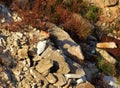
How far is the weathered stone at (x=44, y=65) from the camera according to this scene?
9.19 metres

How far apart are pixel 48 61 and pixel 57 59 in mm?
374

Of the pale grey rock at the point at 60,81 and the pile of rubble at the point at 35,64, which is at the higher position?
the pile of rubble at the point at 35,64

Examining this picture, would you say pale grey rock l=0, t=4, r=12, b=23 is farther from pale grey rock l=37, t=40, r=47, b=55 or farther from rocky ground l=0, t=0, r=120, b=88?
pale grey rock l=37, t=40, r=47, b=55

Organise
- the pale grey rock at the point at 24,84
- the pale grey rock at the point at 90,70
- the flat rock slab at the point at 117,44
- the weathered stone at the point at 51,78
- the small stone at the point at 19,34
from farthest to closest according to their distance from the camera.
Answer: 1. the flat rock slab at the point at 117,44
2. the pale grey rock at the point at 90,70
3. the small stone at the point at 19,34
4. the weathered stone at the point at 51,78
5. the pale grey rock at the point at 24,84

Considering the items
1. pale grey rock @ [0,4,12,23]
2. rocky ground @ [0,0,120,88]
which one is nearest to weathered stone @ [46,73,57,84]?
rocky ground @ [0,0,120,88]

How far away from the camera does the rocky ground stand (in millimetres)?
9094

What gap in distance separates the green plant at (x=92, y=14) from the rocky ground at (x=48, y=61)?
8.14 ft

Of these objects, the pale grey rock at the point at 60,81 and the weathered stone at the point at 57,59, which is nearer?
the pale grey rock at the point at 60,81

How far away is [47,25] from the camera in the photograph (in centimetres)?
1081

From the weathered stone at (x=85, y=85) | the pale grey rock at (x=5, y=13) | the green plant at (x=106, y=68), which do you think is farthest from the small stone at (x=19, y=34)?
the green plant at (x=106, y=68)

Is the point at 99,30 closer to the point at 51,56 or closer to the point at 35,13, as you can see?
the point at 35,13

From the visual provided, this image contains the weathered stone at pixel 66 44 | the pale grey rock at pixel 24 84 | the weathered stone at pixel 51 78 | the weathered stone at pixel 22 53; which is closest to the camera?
the pale grey rock at pixel 24 84

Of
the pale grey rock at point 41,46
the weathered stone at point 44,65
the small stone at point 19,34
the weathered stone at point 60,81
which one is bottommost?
the weathered stone at point 60,81

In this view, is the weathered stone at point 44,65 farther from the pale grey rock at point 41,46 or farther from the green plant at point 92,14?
the green plant at point 92,14
